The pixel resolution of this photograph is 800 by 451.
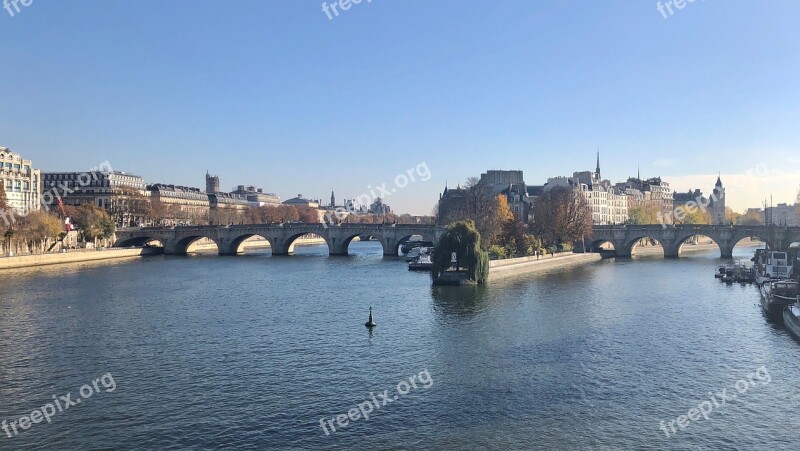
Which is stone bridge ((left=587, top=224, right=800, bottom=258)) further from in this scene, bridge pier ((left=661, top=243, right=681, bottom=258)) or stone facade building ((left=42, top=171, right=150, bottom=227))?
stone facade building ((left=42, top=171, right=150, bottom=227))

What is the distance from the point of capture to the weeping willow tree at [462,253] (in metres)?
63.5

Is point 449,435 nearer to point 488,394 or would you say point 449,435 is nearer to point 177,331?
point 488,394

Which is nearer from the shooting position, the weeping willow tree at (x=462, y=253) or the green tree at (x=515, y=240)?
the weeping willow tree at (x=462, y=253)

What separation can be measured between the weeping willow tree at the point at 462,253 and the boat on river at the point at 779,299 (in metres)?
24.8

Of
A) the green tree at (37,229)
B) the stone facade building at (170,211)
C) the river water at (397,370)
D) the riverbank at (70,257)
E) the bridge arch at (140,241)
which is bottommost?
the river water at (397,370)

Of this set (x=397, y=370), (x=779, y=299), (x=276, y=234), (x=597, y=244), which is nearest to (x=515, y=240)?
(x=597, y=244)

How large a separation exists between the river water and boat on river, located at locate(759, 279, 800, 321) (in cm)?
113

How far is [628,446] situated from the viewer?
2217 cm

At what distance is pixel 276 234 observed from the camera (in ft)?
400

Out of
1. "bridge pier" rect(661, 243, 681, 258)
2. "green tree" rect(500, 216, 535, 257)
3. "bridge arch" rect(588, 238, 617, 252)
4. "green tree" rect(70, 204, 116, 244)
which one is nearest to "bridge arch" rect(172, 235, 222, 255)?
"green tree" rect(70, 204, 116, 244)

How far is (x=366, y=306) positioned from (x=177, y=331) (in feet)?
50.2

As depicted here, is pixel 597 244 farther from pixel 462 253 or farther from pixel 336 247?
pixel 462 253

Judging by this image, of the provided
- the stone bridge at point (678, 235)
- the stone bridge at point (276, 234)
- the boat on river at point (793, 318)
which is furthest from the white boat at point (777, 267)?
the stone bridge at point (276, 234)

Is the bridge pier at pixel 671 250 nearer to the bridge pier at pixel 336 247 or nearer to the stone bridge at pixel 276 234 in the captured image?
the stone bridge at pixel 276 234
